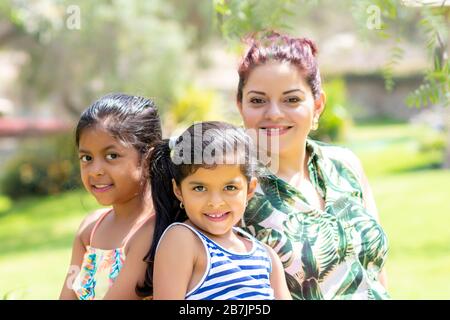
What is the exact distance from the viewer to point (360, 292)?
258 centimetres

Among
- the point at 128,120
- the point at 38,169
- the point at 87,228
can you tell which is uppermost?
the point at 128,120

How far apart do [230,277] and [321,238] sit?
0.50 meters

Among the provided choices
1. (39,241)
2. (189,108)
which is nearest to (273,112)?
(39,241)

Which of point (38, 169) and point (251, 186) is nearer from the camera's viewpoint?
point (251, 186)

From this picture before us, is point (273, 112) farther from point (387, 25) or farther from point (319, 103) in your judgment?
point (387, 25)

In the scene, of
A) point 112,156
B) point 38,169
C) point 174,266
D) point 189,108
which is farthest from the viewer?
point 38,169

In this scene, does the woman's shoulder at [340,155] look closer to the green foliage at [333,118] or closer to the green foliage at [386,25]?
the green foliage at [386,25]

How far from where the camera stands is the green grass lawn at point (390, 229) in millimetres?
7480

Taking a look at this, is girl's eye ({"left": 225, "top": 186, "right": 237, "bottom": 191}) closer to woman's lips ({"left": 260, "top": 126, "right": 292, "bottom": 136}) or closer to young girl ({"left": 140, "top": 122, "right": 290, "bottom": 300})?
young girl ({"left": 140, "top": 122, "right": 290, "bottom": 300})

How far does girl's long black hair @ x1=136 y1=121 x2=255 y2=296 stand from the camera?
7.25ft

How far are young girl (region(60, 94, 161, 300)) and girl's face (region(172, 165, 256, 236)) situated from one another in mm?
172

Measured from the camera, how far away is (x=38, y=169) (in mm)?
15359

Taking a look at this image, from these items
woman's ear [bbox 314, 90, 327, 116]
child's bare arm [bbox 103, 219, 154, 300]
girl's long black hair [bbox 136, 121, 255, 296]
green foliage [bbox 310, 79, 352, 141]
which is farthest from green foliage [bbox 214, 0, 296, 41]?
green foliage [bbox 310, 79, 352, 141]
